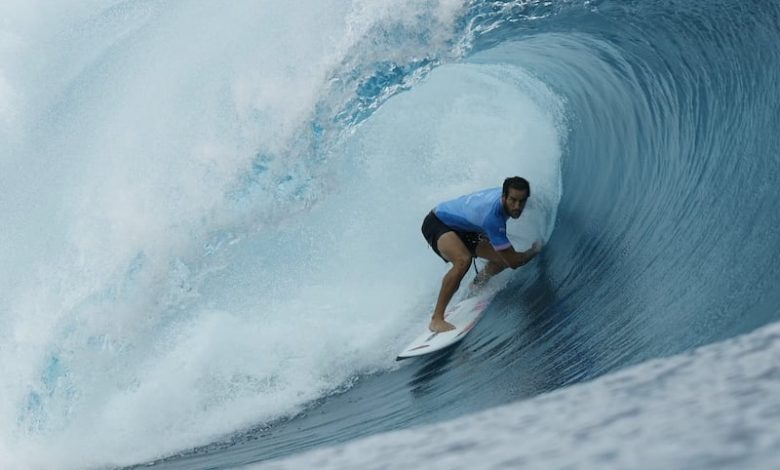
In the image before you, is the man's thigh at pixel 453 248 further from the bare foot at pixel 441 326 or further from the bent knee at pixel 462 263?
the bare foot at pixel 441 326

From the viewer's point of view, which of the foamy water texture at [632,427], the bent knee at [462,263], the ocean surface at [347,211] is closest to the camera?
the foamy water texture at [632,427]

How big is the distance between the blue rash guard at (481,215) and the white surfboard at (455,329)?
64 centimetres

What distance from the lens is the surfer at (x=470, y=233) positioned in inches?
257

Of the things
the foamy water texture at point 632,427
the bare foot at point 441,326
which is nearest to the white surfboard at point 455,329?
the bare foot at point 441,326

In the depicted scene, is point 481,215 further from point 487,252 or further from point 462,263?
point 487,252

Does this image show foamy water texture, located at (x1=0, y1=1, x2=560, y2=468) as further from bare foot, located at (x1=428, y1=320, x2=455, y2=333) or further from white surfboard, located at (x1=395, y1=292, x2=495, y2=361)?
bare foot, located at (x1=428, y1=320, x2=455, y2=333)

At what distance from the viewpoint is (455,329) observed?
6844mm

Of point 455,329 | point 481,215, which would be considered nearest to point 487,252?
point 481,215

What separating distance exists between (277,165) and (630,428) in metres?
8.28

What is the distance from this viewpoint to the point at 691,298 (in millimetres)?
4473

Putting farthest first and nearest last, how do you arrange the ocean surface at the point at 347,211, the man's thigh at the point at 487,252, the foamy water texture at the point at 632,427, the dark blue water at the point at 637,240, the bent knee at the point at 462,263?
the man's thigh at the point at 487,252, the bent knee at the point at 462,263, the ocean surface at the point at 347,211, the dark blue water at the point at 637,240, the foamy water texture at the point at 632,427

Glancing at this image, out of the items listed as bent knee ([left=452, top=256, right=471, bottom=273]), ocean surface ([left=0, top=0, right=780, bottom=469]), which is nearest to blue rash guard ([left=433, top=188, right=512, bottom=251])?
bent knee ([left=452, top=256, right=471, bottom=273])

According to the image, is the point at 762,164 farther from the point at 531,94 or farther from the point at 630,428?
the point at 531,94

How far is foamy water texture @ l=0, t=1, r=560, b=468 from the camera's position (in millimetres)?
7043
